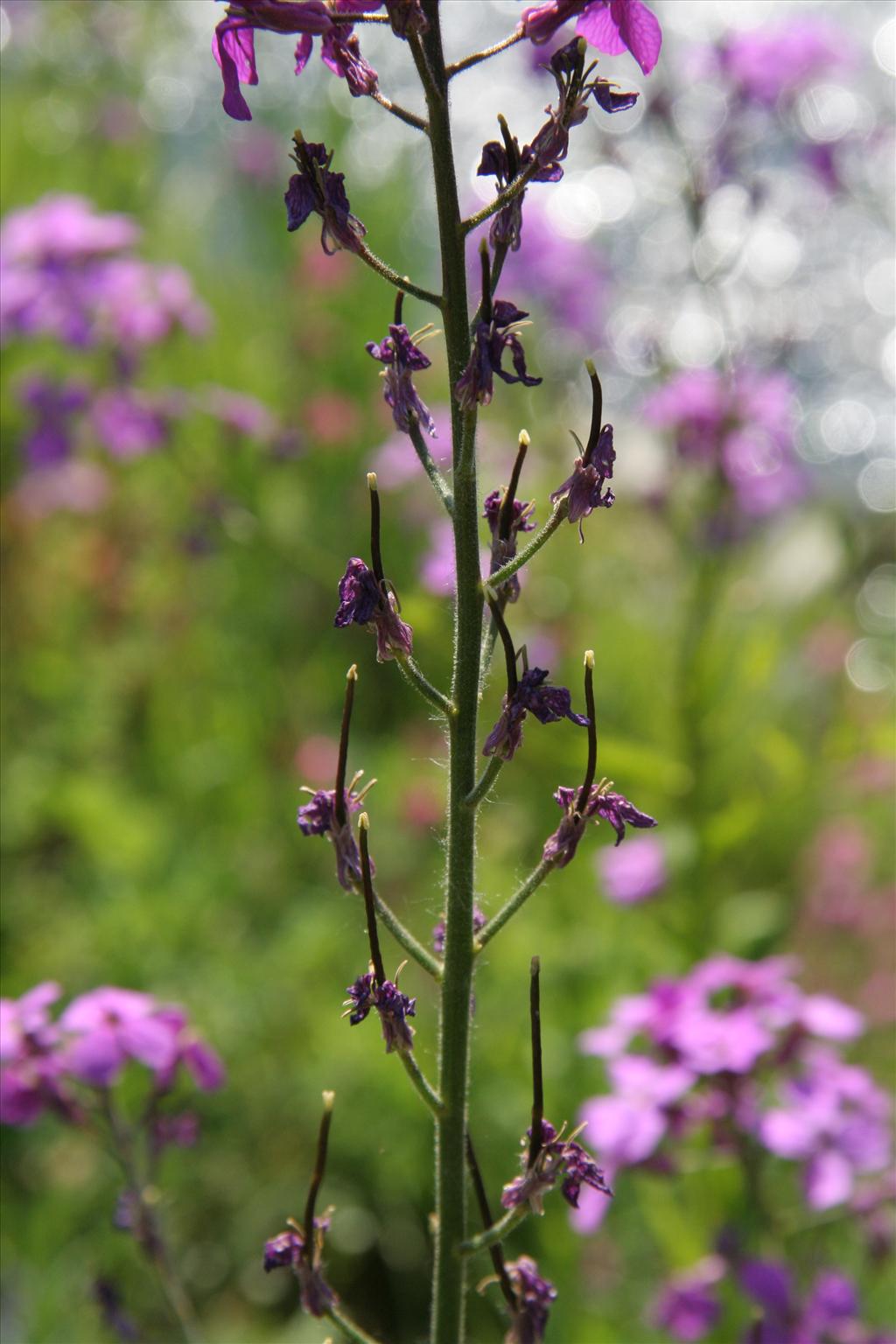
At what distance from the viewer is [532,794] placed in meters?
4.10

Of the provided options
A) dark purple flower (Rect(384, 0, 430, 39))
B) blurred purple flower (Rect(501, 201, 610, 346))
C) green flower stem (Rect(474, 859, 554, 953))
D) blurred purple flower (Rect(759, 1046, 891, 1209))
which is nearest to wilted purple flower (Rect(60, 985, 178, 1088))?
green flower stem (Rect(474, 859, 554, 953))

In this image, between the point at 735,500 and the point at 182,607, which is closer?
the point at 735,500

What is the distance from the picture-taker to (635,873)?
8.68 feet

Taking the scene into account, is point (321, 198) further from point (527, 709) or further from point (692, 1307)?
point (692, 1307)

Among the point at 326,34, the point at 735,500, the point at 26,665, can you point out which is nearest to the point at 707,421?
the point at 735,500

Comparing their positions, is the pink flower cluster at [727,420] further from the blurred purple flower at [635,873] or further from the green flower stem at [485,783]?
the green flower stem at [485,783]

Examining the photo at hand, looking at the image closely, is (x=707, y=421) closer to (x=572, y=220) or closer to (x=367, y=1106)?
(x=367, y=1106)

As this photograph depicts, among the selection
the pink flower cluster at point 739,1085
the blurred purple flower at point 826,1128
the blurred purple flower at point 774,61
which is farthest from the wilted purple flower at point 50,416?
the blurred purple flower at point 826,1128

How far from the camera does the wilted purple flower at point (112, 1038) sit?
4.81ft

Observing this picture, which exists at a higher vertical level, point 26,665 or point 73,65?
point 73,65

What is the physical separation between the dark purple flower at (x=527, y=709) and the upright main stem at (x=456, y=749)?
0.08 ft

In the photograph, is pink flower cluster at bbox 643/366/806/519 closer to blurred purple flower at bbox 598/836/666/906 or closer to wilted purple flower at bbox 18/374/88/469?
blurred purple flower at bbox 598/836/666/906

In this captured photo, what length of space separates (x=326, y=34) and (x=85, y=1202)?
8.27 ft

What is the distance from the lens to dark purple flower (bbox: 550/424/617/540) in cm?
94
